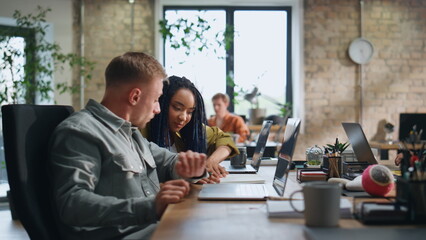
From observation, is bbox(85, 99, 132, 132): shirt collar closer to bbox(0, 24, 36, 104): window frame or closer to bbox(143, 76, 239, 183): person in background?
bbox(143, 76, 239, 183): person in background

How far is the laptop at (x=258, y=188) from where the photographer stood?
164 centimetres

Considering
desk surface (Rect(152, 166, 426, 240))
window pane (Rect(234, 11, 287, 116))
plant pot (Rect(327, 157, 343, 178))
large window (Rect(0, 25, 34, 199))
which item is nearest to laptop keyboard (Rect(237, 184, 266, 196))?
desk surface (Rect(152, 166, 426, 240))

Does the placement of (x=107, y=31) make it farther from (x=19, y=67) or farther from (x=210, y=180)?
(x=210, y=180)

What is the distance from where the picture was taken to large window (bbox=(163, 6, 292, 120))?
7.58 meters

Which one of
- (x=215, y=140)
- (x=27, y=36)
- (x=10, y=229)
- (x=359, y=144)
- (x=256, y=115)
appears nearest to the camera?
(x=359, y=144)

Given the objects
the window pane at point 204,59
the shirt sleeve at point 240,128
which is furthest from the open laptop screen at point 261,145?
the window pane at point 204,59

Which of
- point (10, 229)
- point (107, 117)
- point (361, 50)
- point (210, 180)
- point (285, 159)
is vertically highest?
point (361, 50)

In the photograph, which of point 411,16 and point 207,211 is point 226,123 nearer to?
point 411,16

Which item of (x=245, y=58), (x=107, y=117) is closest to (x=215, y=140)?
(x=107, y=117)

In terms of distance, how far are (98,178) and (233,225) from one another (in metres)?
0.51

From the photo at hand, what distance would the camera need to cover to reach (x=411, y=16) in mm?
7527

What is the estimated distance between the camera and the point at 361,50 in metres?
7.42

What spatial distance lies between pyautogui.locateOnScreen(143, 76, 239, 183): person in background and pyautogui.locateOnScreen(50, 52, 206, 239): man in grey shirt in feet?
1.85

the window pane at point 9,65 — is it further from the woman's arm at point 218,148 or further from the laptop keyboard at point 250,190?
the laptop keyboard at point 250,190
